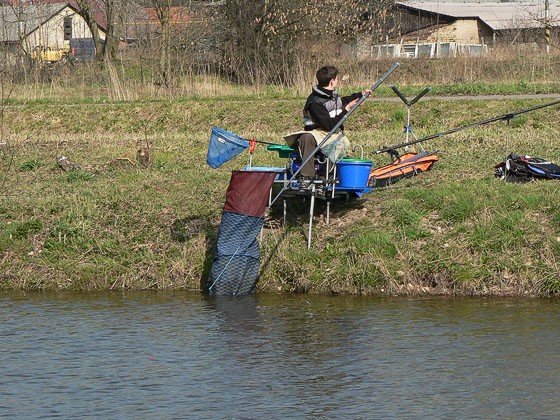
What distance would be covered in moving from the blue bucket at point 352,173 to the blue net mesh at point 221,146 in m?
0.98

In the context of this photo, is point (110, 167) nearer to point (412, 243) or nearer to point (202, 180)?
point (202, 180)

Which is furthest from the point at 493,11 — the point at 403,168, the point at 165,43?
the point at 403,168

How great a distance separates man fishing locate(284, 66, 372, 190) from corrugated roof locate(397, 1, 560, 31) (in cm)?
3751

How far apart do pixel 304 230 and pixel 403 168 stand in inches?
73.0

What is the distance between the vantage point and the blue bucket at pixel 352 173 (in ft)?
34.7

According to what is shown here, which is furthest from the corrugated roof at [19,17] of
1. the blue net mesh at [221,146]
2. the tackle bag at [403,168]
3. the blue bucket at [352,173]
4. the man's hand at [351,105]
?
the blue bucket at [352,173]

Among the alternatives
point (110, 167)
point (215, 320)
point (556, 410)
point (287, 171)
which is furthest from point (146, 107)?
point (556, 410)

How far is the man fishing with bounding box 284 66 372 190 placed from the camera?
10586 millimetres

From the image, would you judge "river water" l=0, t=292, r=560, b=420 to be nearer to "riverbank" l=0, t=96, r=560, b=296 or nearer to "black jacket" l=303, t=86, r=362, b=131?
"riverbank" l=0, t=96, r=560, b=296

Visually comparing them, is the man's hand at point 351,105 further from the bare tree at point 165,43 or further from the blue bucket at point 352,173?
the bare tree at point 165,43

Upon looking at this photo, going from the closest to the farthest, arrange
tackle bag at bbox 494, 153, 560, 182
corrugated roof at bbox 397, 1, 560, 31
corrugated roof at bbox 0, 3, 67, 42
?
tackle bag at bbox 494, 153, 560, 182 → corrugated roof at bbox 0, 3, 67, 42 → corrugated roof at bbox 397, 1, 560, 31

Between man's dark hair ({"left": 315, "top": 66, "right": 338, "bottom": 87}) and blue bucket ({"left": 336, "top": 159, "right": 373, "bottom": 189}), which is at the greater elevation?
man's dark hair ({"left": 315, "top": 66, "right": 338, "bottom": 87})

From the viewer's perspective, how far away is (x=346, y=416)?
6.74m

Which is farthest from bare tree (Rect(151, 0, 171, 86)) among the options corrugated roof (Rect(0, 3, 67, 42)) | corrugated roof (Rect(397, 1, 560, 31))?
corrugated roof (Rect(397, 1, 560, 31))
